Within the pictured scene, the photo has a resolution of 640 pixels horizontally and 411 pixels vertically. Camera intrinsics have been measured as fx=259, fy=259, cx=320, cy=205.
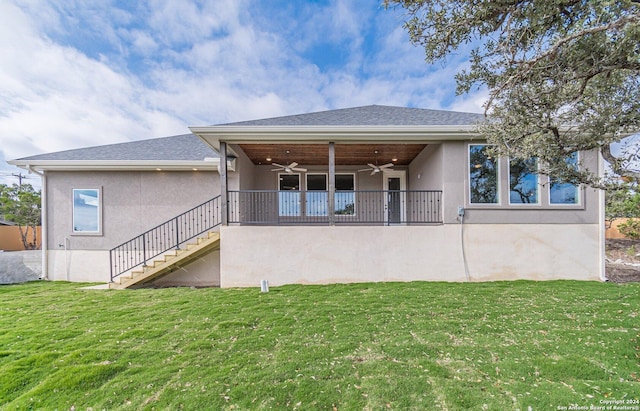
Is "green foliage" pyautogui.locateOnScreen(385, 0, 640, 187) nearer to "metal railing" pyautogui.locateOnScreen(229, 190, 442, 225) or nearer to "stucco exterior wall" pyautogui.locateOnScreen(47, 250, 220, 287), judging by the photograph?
"metal railing" pyautogui.locateOnScreen(229, 190, 442, 225)

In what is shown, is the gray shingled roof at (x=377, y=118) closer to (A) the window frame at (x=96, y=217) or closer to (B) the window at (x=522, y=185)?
(B) the window at (x=522, y=185)

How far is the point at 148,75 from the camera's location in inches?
591

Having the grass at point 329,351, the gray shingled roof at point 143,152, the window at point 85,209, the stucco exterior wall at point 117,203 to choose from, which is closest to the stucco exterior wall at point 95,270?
the stucco exterior wall at point 117,203

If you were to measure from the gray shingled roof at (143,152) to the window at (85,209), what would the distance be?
3.26ft

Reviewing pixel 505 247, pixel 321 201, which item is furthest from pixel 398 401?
pixel 321 201

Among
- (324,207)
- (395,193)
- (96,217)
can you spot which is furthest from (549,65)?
(96,217)

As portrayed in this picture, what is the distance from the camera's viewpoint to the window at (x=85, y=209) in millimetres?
7531

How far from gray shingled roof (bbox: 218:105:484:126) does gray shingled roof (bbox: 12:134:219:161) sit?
2.57 metres

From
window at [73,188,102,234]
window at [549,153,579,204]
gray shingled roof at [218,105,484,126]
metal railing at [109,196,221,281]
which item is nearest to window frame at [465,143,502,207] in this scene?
gray shingled roof at [218,105,484,126]

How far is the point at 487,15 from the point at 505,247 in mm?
5258

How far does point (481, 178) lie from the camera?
21.0 feet

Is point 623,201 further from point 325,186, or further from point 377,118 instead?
point 325,186

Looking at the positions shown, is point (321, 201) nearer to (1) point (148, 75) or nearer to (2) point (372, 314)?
(2) point (372, 314)

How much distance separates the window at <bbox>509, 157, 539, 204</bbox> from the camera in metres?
6.30
